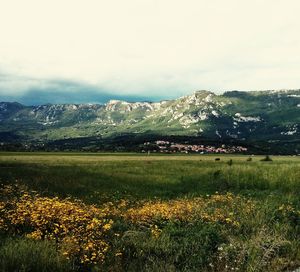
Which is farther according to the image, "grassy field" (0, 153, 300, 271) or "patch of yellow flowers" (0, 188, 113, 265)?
"patch of yellow flowers" (0, 188, 113, 265)

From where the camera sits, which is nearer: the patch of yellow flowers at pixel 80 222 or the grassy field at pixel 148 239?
the grassy field at pixel 148 239

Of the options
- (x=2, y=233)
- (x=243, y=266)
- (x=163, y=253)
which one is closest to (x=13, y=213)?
(x=2, y=233)

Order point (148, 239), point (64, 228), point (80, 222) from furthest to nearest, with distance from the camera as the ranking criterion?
point (80, 222) → point (148, 239) → point (64, 228)

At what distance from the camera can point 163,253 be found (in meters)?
12.5

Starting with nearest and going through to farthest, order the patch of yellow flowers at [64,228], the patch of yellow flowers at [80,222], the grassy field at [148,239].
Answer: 1. the grassy field at [148,239]
2. the patch of yellow flowers at [64,228]
3. the patch of yellow flowers at [80,222]

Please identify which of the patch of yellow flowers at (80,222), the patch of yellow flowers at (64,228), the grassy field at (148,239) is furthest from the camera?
the patch of yellow flowers at (80,222)

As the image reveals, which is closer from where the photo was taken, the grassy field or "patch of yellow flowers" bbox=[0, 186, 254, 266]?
the grassy field

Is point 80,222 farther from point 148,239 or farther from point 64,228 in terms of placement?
point 148,239

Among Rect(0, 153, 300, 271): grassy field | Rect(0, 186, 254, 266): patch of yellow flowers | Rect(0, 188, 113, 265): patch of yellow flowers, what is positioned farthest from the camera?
Rect(0, 186, 254, 266): patch of yellow flowers

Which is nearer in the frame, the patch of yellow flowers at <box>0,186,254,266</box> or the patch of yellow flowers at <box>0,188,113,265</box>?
the patch of yellow flowers at <box>0,188,113,265</box>

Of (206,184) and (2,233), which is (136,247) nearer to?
(2,233)

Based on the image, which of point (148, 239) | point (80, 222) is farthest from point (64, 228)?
point (148, 239)

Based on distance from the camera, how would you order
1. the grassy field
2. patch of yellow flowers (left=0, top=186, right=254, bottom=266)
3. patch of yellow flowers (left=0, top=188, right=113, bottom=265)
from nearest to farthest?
the grassy field
patch of yellow flowers (left=0, top=188, right=113, bottom=265)
patch of yellow flowers (left=0, top=186, right=254, bottom=266)

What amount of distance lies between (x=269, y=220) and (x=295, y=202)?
26.1 feet
